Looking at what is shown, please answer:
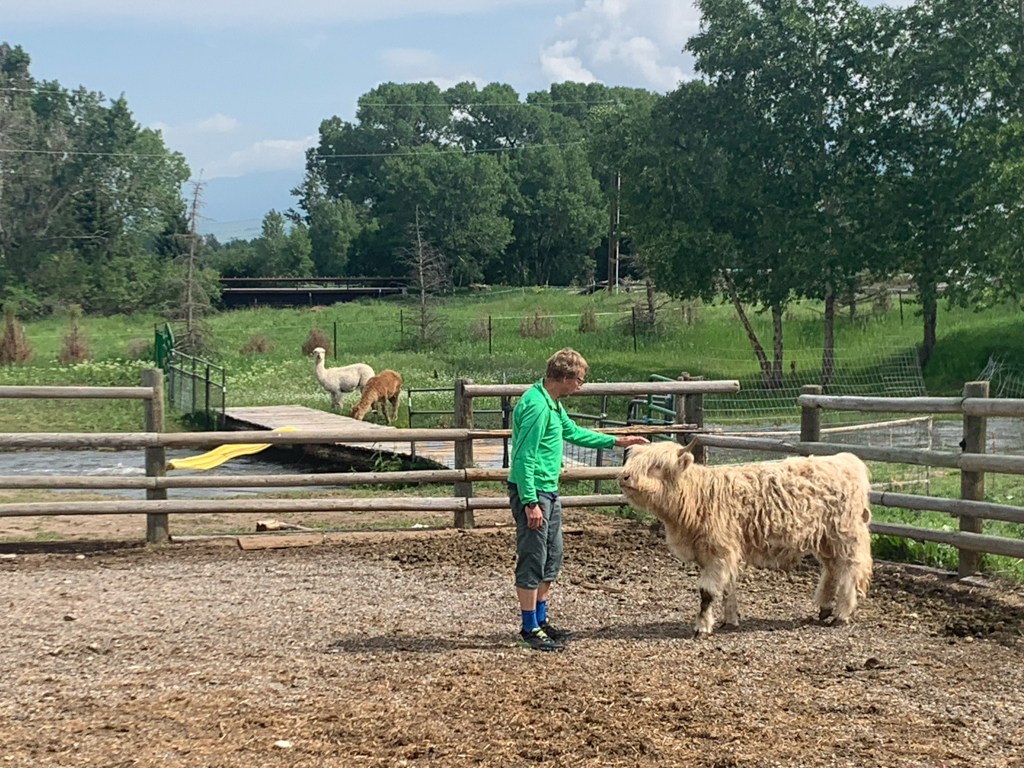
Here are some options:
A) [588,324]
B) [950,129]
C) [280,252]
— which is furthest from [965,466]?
[280,252]

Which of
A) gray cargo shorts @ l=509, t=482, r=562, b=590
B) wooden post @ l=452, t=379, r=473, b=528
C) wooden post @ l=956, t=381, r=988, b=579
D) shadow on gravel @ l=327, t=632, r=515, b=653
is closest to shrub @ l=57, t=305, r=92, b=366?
wooden post @ l=452, t=379, r=473, b=528

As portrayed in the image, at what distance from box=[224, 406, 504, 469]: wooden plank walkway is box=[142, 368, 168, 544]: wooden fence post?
3514mm

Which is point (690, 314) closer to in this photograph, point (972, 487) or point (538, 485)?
point (972, 487)

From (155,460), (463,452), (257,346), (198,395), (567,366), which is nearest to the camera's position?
(567,366)

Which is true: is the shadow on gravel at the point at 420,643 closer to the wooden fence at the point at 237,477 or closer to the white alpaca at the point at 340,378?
the wooden fence at the point at 237,477

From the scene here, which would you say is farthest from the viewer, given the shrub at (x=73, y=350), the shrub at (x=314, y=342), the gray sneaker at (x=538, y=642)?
the shrub at (x=314, y=342)

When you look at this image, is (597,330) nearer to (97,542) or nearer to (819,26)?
(819,26)

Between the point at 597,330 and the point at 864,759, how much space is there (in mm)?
32415

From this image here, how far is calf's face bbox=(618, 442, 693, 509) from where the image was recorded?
6625 millimetres

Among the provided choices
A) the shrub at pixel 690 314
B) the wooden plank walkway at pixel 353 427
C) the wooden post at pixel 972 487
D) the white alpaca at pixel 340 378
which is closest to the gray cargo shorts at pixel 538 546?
the wooden post at pixel 972 487

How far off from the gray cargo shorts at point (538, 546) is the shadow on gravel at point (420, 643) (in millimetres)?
406

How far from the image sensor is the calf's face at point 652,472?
6625 millimetres

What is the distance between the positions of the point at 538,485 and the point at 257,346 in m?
29.4

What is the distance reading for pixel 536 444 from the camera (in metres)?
6.38
